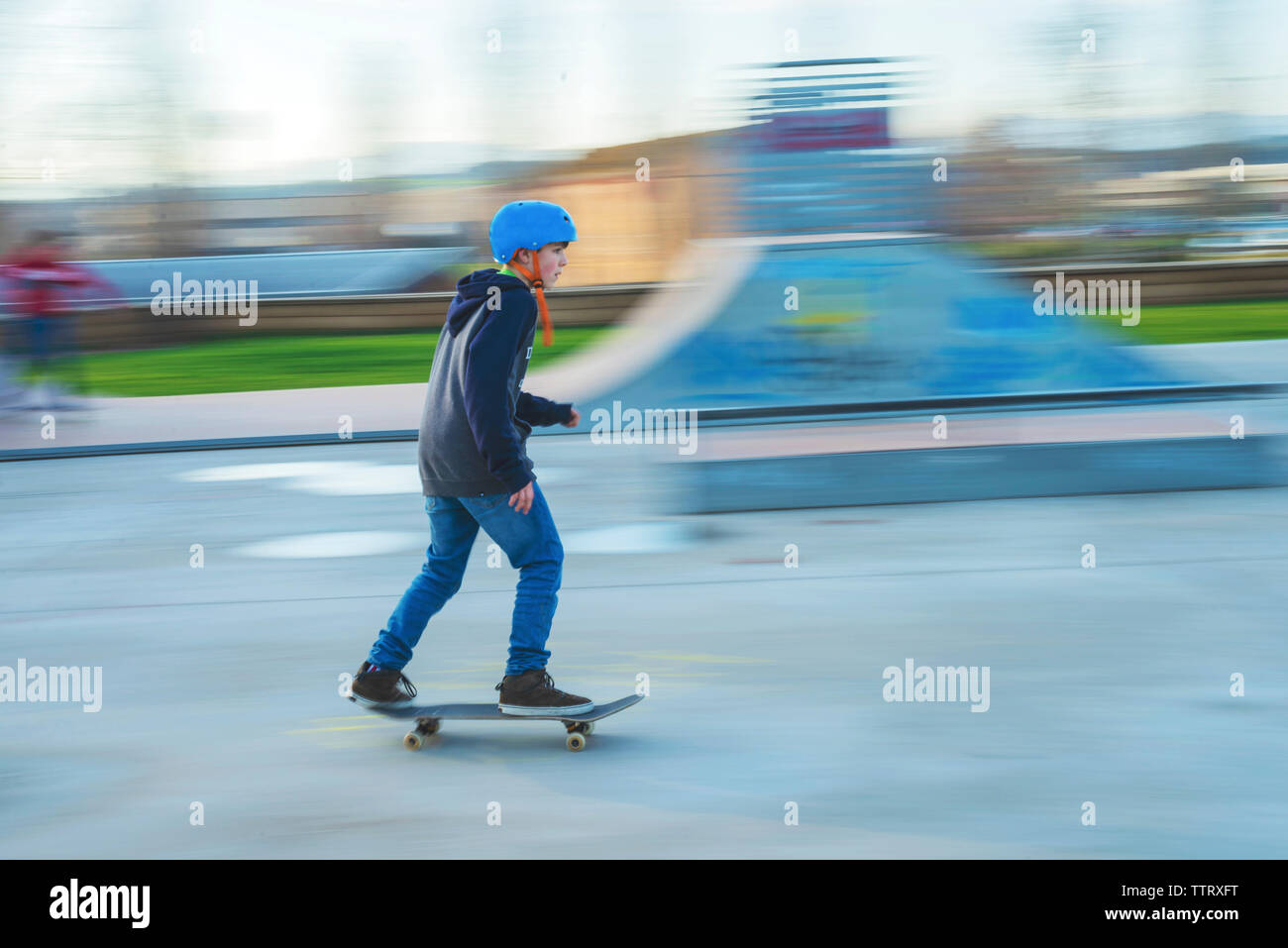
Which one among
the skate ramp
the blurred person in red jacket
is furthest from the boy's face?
the blurred person in red jacket

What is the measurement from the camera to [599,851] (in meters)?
3.44

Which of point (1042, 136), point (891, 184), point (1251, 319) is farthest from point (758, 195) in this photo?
point (1042, 136)

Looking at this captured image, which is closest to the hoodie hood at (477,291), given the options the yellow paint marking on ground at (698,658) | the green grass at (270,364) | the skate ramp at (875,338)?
the yellow paint marking on ground at (698,658)

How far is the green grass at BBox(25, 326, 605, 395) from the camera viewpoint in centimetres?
1831

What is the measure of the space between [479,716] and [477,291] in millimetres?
1409

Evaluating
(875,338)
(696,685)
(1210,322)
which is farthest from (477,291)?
(1210,322)

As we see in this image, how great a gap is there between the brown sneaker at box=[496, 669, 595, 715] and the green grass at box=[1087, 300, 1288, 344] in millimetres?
15966

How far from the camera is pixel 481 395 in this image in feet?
12.9

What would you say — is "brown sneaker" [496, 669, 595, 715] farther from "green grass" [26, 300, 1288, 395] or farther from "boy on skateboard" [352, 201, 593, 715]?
"green grass" [26, 300, 1288, 395]

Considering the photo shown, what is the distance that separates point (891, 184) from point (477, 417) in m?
→ 6.19

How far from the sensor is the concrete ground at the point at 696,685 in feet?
11.8

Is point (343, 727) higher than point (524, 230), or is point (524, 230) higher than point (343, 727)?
point (524, 230)

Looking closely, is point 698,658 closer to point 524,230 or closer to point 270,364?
point 524,230
